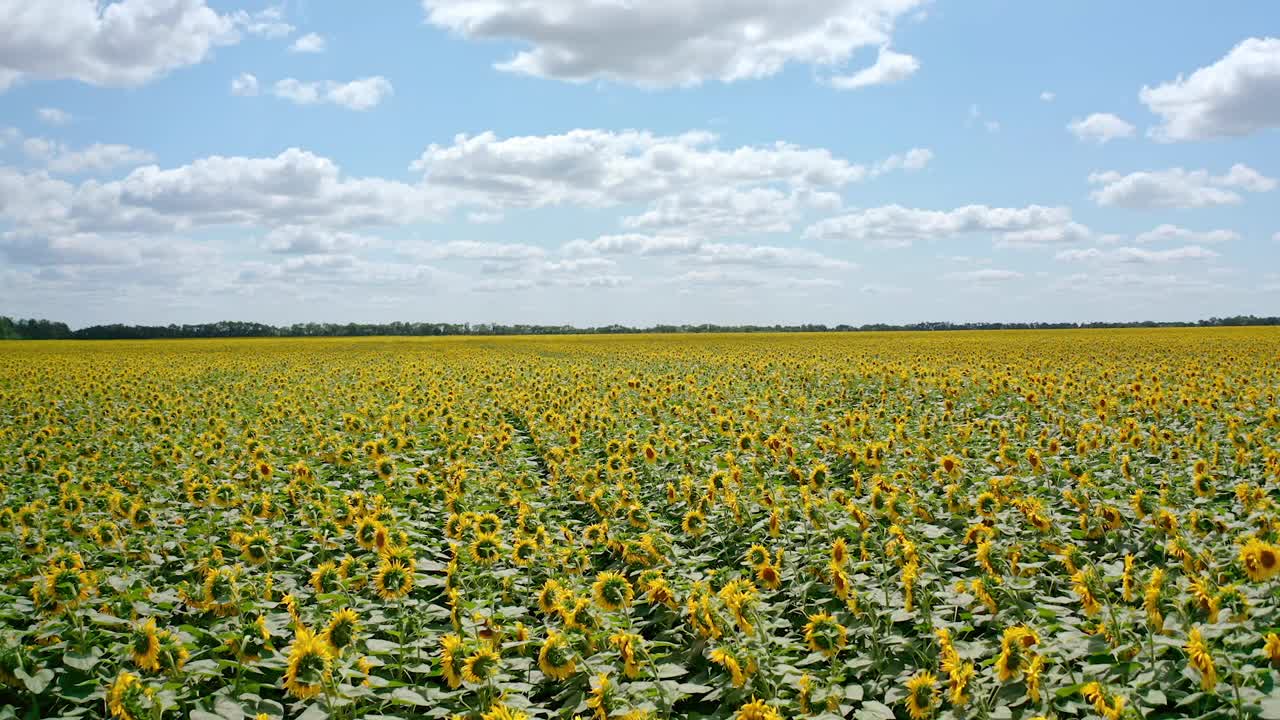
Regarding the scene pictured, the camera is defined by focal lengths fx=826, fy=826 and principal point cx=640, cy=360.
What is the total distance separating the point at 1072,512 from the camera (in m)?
7.52

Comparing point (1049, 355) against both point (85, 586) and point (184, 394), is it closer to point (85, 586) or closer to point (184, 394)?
point (184, 394)

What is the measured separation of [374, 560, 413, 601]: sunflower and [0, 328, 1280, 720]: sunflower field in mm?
24

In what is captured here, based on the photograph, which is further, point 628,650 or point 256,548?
point 256,548

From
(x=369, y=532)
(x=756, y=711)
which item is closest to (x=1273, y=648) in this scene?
(x=756, y=711)

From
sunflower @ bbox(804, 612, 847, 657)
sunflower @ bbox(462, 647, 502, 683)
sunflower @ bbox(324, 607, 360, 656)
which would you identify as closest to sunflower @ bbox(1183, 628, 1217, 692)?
sunflower @ bbox(804, 612, 847, 657)

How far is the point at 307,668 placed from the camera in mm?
4062

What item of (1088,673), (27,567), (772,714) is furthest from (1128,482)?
(27,567)

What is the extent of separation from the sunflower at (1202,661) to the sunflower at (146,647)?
508cm

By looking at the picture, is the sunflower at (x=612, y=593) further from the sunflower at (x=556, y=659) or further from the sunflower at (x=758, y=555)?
the sunflower at (x=758, y=555)

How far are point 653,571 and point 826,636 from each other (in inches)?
60.5

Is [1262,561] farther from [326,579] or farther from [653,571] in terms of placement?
[326,579]

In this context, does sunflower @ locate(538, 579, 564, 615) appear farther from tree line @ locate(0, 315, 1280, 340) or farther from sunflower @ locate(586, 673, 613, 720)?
tree line @ locate(0, 315, 1280, 340)

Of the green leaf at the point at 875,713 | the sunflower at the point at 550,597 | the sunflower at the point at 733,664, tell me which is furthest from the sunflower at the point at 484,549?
the green leaf at the point at 875,713

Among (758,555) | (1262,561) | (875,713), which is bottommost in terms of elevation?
(875,713)
